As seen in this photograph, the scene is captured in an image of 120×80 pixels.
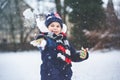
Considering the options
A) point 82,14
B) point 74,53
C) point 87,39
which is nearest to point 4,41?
point 87,39

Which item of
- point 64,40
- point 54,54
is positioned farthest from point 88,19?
point 54,54

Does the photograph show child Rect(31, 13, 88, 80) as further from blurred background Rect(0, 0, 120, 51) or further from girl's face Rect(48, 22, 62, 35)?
blurred background Rect(0, 0, 120, 51)

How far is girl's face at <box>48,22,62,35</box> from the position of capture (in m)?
3.80

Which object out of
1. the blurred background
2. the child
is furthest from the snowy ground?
the child

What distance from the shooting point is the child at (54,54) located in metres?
3.67

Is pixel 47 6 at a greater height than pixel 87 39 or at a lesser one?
greater

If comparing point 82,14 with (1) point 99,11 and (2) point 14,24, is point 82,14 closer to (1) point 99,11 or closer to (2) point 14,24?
(1) point 99,11

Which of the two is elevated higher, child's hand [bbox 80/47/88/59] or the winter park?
the winter park

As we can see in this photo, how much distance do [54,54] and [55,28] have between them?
296mm

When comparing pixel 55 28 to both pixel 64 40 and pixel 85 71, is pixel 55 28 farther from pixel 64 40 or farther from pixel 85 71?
pixel 85 71

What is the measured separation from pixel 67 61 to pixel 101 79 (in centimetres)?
150

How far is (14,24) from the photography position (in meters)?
14.1

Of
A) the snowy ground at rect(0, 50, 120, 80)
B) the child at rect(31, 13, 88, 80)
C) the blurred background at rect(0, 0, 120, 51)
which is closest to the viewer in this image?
the child at rect(31, 13, 88, 80)

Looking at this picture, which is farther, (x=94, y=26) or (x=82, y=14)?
(x=94, y=26)
